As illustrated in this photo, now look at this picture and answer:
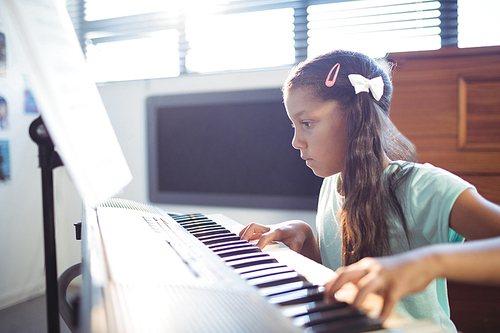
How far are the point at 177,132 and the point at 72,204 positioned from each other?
0.84 meters

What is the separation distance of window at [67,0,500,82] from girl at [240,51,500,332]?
2.08 ft

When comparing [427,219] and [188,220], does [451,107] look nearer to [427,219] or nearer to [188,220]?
[427,219]

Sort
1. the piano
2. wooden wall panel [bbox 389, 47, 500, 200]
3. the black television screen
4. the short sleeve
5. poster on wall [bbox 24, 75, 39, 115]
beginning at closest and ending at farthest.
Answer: the piano
the short sleeve
wooden wall panel [bbox 389, 47, 500, 200]
the black television screen
poster on wall [bbox 24, 75, 39, 115]

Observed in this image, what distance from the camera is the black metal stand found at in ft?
2.51

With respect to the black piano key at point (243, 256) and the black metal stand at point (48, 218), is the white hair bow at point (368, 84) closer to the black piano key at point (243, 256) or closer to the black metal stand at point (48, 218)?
the black piano key at point (243, 256)

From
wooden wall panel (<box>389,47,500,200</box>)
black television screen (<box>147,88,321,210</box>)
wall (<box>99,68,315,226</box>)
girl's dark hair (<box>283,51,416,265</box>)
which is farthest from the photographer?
wall (<box>99,68,315,226</box>)

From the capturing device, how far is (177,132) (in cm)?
163

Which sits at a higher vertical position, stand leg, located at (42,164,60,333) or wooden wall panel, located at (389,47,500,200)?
wooden wall panel, located at (389,47,500,200)

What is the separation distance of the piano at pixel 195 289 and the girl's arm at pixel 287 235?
0.14 m

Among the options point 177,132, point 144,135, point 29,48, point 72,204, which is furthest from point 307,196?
point 72,204

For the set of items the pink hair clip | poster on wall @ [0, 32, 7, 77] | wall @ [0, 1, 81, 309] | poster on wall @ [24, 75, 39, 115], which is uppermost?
poster on wall @ [0, 32, 7, 77]

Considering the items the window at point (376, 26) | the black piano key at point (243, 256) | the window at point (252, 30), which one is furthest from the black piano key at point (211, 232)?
the window at point (376, 26)

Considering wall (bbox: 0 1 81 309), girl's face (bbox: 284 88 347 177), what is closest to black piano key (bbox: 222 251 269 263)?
girl's face (bbox: 284 88 347 177)

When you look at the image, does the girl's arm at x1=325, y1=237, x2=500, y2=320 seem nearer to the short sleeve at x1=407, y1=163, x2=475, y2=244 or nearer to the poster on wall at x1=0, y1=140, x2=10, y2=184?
the short sleeve at x1=407, y1=163, x2=475, y2=244
